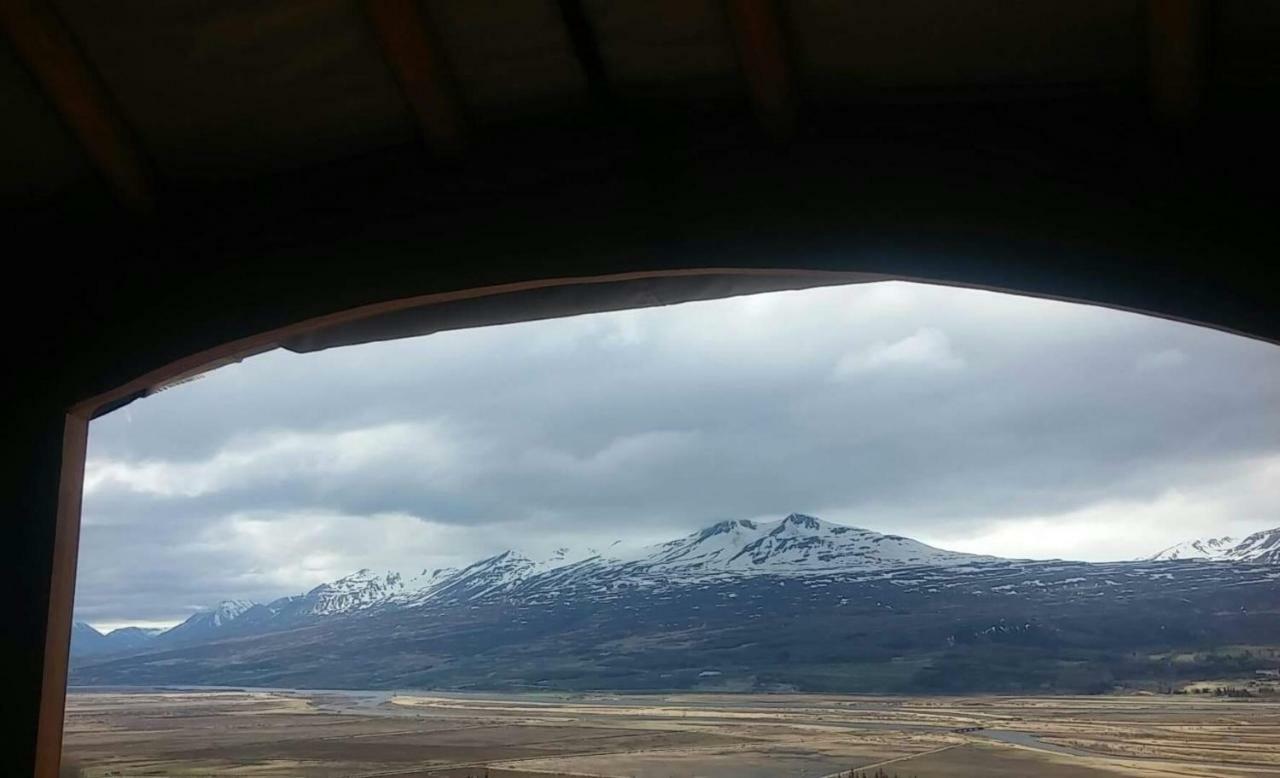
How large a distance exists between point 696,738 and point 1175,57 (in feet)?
129

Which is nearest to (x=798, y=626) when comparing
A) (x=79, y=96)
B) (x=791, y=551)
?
(x=791, y=551)

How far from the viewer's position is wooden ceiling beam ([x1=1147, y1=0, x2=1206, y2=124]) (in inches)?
77.7

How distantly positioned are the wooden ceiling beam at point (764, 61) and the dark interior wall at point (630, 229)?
0.12 m

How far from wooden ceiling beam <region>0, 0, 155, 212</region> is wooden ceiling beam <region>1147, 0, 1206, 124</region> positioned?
264 centimetres

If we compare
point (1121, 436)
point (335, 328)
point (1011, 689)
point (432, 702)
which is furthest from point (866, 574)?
point (335, 328)

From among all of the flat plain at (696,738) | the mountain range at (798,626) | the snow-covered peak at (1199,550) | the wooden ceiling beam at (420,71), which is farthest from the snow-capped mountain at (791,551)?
the wooden ceiling beam at (420,71)

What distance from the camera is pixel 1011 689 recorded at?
200 ft

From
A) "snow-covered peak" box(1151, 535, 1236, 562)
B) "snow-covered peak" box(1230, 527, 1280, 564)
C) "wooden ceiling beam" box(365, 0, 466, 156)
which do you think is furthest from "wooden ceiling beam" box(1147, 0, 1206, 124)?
"snow-covered peak" box(1151, 535, 1236, 562)

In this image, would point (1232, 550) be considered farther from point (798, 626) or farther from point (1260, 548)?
point (798, 626)

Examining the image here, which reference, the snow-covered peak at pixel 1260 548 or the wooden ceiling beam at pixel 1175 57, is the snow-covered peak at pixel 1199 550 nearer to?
the snow-covered peak at pixel 1260 548

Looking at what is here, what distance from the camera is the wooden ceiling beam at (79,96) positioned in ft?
7.68

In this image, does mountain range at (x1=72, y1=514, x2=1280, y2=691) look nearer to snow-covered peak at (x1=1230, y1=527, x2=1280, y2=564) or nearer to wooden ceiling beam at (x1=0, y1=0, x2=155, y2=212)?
snow-covered peak at (x1=1230, y1=527, x2=1280, y2=564)

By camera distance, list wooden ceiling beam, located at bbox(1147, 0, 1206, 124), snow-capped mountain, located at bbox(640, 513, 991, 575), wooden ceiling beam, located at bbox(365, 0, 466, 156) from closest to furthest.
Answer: wooden ceiling beam, located at bbox(1147, 0, 1206, 124) < wooden ceiling beam, located at bbox(365, 0, 466, 156) < snow-capped mountain, located at bbox(640, 513, 991, 575)

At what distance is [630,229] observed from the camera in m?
2.68
